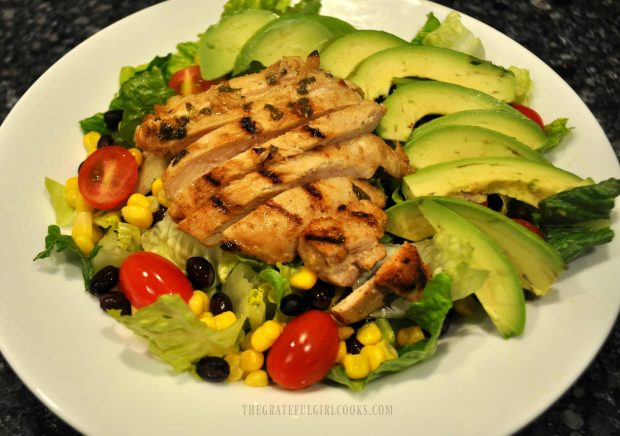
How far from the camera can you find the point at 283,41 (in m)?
4.41

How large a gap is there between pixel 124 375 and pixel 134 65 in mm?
2725

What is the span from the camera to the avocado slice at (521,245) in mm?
3076

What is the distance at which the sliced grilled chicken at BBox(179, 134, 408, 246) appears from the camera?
3.36 meters

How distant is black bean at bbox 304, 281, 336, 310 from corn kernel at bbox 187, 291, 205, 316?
0.61m

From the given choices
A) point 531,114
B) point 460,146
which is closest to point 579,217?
point 460,146

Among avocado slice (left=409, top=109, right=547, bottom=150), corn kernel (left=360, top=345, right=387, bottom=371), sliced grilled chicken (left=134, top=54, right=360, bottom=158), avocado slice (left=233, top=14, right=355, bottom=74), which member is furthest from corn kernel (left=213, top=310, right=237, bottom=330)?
avocado slice (left=233, top=14, right=355, bottom=74)

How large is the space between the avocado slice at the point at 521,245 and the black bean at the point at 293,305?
0.98 meters

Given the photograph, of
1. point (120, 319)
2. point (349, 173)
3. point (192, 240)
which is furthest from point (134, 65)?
point (120, 319)

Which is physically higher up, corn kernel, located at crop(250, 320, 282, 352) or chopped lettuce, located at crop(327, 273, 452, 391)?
chopped lettuce, located at crop(327, 273, 452, 391)

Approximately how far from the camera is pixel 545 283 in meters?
3.12

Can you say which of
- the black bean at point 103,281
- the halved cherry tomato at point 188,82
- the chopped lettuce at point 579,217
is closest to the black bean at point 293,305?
the black bean at point 103,281

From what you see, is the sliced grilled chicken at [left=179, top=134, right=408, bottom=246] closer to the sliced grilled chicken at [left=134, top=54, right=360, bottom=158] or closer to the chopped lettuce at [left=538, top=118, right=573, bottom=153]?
the sliced grilled chicken at [left=134, top=54, right=360, bottom=158]

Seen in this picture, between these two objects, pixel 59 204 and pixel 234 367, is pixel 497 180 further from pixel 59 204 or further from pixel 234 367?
pixel 59 204

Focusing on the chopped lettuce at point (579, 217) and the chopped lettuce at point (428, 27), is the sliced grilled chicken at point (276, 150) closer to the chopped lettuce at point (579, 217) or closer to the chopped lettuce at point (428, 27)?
the chopped lettuce at point (579, 217)
